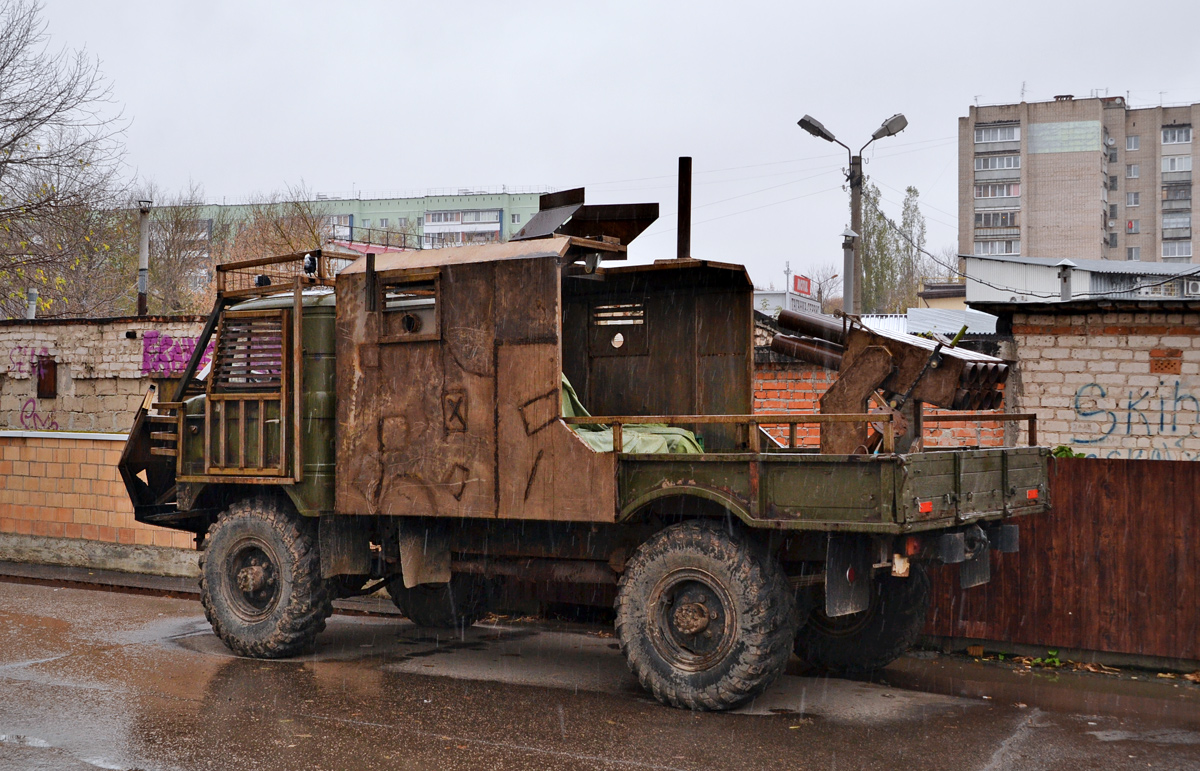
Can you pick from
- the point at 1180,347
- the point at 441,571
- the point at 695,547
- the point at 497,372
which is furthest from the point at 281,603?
the point at 1180,347

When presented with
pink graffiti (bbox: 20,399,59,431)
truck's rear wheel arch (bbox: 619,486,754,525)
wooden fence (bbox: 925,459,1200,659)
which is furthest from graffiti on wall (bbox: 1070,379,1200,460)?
pink graffiti (bbox: 20,399,59,431)

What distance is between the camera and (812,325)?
27.5ft

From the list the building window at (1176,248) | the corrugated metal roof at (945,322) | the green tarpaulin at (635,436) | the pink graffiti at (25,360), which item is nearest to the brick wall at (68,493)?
the pink graffiti at (25,360)

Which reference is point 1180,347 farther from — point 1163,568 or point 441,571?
point 441,571

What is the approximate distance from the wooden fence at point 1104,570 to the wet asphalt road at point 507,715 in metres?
0.37

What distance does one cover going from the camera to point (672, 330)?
351 inches

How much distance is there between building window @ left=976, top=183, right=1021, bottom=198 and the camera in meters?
73.2

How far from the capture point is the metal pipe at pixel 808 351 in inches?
333

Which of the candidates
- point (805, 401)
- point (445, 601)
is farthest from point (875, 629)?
point (805, 401)

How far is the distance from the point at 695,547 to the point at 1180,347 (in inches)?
239

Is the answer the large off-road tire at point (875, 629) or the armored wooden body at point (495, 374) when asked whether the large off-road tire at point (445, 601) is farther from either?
the large off-road tire at point (875, 629)

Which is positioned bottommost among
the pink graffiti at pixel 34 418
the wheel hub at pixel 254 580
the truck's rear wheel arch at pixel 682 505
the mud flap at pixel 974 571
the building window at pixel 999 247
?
the wheel hub at pixel 254 580

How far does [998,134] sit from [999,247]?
→ 24.0 feet

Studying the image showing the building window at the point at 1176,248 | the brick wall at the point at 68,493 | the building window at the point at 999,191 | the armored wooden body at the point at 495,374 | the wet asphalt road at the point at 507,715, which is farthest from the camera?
the building window at the point at 1176,248
